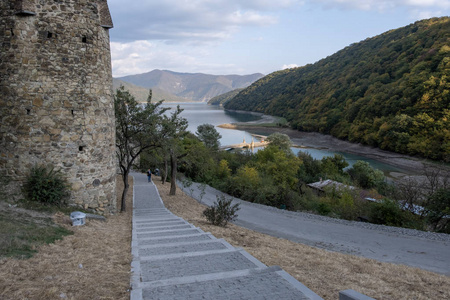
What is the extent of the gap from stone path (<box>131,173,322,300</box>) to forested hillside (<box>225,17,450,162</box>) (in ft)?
132

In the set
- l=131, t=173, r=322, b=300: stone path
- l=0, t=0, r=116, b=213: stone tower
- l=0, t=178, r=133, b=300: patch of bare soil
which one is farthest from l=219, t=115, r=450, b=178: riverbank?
l=0, t=178, r=133, b=300: patch of bare soil

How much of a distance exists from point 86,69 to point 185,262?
21.7 feet

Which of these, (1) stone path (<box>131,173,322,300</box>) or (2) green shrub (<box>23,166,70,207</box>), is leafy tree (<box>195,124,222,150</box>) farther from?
(1) stone path (<box>131,173,322,300</box>)

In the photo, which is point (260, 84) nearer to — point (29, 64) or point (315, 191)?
point (315, 191)

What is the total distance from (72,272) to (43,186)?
16.5 feet

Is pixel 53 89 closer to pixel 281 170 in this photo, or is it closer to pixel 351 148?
pixel 281 170

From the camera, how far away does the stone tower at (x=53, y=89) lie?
8.20m

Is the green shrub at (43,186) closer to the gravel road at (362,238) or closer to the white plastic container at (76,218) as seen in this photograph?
the white plastic container at (76,218)

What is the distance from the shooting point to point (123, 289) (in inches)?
151

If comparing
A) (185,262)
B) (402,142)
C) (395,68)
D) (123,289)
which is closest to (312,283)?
(185,262)

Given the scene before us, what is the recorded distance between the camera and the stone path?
3.70 metres

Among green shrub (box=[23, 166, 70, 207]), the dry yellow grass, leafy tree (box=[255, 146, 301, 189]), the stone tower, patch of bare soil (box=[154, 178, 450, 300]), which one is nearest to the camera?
the dry yellow grass

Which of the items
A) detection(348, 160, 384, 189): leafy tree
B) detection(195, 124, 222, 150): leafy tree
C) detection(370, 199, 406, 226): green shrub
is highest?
detection(195, 124, 222, 150): leafy tree

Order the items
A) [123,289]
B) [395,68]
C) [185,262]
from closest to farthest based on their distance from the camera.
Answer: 1. [123,289]
2. [185,262]
3. [395,68]
